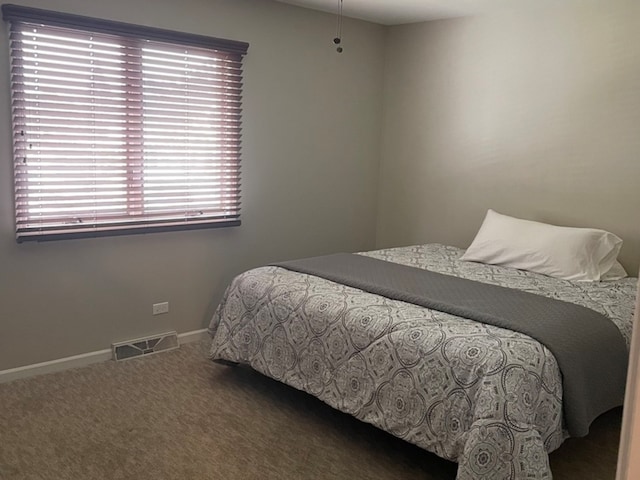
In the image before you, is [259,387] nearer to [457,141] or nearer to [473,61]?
[457,141]

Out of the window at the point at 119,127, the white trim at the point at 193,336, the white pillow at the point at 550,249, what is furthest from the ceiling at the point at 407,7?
the white trim at the point at 193,336

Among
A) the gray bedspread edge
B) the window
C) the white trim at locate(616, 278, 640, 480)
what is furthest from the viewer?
the window

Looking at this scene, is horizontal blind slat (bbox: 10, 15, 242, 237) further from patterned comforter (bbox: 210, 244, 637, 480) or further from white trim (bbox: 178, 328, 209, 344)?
patterned comforter (bbox: 210, 244, 637, 480)

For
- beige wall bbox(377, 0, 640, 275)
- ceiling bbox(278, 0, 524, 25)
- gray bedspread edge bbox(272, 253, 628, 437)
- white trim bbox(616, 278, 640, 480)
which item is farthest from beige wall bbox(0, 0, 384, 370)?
white trim bbox(616, 278, 640, 480)

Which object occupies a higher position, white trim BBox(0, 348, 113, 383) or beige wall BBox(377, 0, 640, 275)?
beige wall BBox(377, 0, 640, 275)

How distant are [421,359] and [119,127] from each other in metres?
2.20

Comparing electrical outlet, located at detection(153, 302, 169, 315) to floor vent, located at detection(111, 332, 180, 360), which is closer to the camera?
floor vent, located at detection(111, 332, 180, 360)

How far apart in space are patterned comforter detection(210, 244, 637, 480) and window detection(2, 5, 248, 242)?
852 millimetres

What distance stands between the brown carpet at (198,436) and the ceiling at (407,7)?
2.52 meters

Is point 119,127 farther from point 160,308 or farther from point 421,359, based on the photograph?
point 421,359

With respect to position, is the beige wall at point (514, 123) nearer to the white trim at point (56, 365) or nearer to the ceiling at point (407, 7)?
the ceiling at point (407, 7)

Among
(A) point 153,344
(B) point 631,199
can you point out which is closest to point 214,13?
(A) point 153,344

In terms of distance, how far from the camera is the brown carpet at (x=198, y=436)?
2.49 metres

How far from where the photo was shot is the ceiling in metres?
3.91
